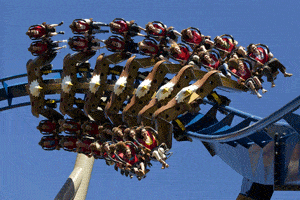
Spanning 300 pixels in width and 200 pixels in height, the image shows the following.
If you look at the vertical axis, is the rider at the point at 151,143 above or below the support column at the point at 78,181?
below

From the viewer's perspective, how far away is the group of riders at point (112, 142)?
16156 millimetres

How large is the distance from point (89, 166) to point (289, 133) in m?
7.13

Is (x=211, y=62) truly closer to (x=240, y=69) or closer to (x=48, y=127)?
(x=240, y=69)

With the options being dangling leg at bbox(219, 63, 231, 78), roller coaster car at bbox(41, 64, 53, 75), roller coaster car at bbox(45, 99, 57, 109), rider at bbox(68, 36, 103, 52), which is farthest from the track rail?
roller coaster car at bbox(41, 64, 53, 75)

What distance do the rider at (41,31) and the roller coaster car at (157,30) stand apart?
2.17 m

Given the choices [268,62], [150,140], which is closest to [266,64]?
[268,62]

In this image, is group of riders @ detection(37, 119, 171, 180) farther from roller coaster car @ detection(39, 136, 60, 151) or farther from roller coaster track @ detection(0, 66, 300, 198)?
roller coaster track @ detection(0, 66, 300, 198)

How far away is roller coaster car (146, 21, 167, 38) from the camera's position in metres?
17.9

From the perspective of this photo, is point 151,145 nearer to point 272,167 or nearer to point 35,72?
point 272,167

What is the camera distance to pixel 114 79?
62.3ft

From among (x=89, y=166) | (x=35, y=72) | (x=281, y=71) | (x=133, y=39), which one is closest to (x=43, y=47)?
(x=35, y=72)

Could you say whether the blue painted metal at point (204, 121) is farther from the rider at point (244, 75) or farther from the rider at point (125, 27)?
the rider at point (125, 27)

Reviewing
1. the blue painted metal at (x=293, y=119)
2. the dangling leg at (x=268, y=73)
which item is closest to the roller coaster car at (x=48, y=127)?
the dangling leg at (x=268, y=73)

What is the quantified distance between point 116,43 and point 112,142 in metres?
2.34
